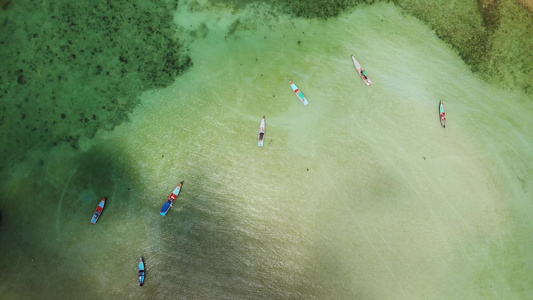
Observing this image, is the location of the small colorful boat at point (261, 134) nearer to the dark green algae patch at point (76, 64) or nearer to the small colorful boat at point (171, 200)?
the small colorful boat at point (171, 200)

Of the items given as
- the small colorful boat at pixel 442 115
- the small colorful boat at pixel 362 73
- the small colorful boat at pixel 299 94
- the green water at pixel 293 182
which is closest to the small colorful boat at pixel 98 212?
the green water at pixel 293 182

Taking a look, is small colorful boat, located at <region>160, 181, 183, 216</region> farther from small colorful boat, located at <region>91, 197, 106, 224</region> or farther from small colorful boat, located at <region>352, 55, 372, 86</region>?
small colorful boat, located at <region>352, 55, 372, 86</region>

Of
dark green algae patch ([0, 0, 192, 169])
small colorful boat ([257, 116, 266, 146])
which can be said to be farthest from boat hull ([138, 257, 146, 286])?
small colorful boat ([257, 116, 266, 146])

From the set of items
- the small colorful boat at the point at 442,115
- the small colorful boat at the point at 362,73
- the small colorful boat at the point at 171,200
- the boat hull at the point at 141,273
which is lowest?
the boat hull at the point at 141,273

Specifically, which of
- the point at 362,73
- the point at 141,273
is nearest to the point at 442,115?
the point at 362,73

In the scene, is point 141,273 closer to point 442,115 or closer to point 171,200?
point 171,200

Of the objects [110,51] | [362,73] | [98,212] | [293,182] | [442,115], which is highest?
[362,73]
